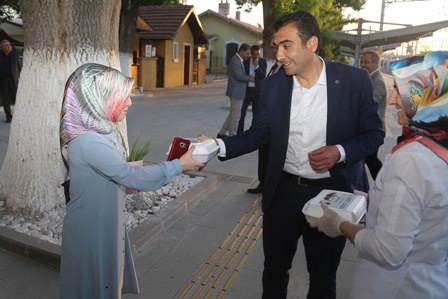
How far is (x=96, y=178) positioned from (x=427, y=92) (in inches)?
58.7

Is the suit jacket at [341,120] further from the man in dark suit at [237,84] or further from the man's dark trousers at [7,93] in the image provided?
the man's dark trousers at [7,93]

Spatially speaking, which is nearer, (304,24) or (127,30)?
(304,24)

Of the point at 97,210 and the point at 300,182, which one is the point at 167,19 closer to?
the point at 300,182

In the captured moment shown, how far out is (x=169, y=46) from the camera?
70.7ft

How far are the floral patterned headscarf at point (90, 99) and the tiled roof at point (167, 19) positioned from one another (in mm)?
19081

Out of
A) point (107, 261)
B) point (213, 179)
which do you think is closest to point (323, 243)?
point (107, 261)

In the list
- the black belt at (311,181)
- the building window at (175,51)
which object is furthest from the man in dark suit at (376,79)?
the building window at (175,51)

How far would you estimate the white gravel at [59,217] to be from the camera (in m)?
3.76

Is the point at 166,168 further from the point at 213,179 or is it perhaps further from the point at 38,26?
the point at 213,179

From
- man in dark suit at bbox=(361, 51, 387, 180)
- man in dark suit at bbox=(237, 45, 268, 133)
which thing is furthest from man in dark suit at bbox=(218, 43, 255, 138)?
man in dark suit at bbox=(361, 51, 387, 180)

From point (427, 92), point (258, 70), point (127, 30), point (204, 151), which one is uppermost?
point (127, 30)

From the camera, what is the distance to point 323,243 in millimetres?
2477

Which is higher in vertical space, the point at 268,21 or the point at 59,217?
the point at 268,21

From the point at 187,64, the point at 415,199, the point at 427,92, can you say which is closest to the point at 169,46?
the point at 187,64
